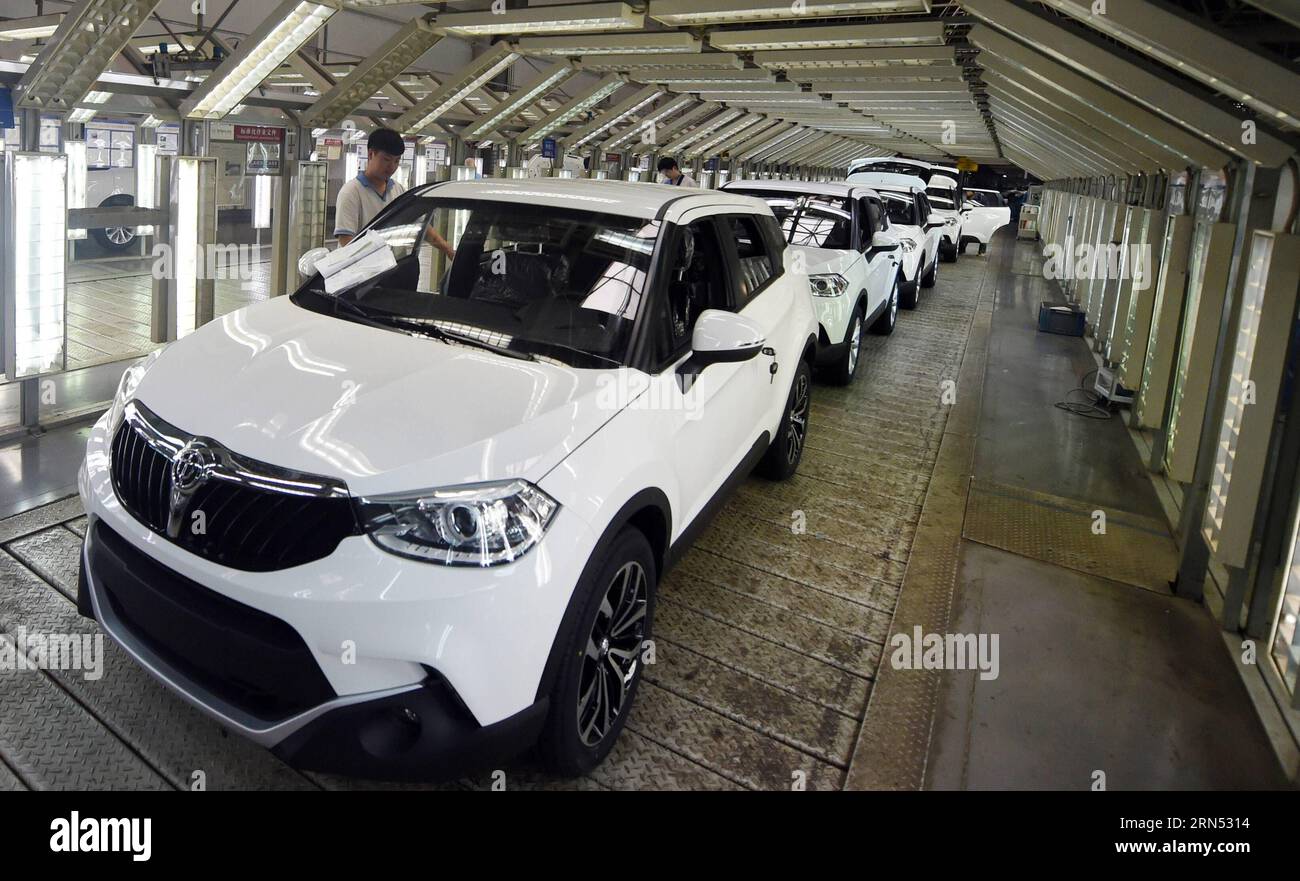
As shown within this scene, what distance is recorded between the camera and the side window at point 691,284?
3.29 m

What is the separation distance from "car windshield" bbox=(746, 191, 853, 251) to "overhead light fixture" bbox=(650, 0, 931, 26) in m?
1.86

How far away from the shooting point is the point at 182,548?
2.36 metres

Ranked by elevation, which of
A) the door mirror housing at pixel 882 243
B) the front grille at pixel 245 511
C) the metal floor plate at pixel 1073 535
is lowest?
the metal floor plate at pixel 1073 535

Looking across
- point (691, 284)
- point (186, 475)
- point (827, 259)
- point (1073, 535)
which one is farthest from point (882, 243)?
point (186, 475)

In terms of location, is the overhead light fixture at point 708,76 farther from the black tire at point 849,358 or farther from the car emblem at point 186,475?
the car emblem at point 186,475

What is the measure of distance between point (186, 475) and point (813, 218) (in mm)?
6699

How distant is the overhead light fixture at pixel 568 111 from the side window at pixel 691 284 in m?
6.17

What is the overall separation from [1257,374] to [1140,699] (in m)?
1.41

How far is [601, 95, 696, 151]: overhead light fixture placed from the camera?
11.6 meters

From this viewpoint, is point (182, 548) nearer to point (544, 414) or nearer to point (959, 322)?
point (544, 414)

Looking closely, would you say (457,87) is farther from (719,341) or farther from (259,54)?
(719,341)

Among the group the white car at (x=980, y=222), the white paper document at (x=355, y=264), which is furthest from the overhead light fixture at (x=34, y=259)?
the white car at (x=980, y=222)

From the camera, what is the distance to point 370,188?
17.8ft

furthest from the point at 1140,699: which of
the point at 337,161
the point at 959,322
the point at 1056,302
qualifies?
the point at 1056,302
